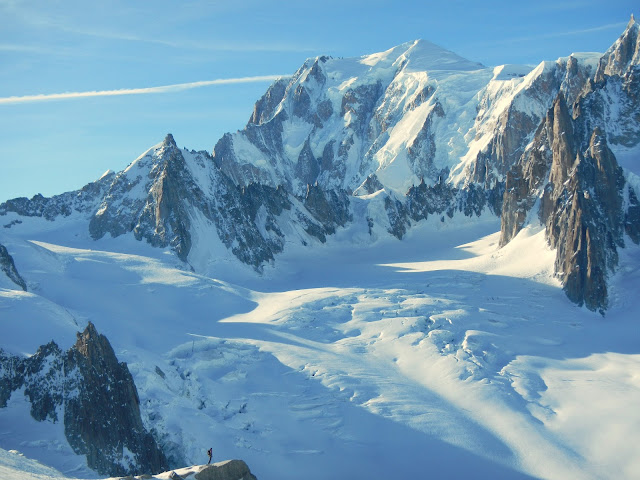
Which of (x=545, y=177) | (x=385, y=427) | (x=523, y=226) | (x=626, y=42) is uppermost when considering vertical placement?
(x=626, y=42)

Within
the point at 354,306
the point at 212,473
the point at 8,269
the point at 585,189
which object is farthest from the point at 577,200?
the point at 212,473

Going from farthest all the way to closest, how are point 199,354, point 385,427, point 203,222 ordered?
point 203,222 < point 199,354 < point 385,427

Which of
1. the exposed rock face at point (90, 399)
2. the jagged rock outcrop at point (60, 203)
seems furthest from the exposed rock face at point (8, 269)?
the jagged rock outcrop at point (60, 203)

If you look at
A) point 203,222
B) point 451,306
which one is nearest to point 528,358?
point 451,306

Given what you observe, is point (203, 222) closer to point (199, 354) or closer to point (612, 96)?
point (199, 354)

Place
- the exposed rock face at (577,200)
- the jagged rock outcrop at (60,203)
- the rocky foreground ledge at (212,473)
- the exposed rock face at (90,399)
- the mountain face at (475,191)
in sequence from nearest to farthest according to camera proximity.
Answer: the rocky foreground ledge at (212,473) → the exposed rock face at (90,399) → the exposed rock face at (577,200) → the mountain face at (475,191) → the jagged rock outcrop at (60,203)

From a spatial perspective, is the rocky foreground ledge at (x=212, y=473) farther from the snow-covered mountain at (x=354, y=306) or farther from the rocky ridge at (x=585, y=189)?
the rocky ridge at (x=585, y=189)
